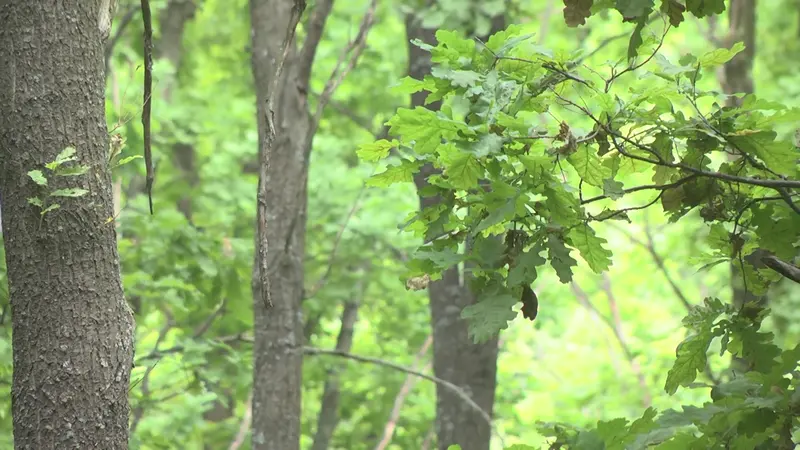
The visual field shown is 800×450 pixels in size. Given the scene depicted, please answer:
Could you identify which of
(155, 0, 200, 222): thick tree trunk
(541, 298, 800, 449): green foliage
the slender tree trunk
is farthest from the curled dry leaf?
(155, 0, 200, 222): thick tree trunk

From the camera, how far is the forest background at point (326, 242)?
5.75m

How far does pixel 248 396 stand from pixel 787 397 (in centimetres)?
791

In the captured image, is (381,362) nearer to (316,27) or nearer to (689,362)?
(316,27)

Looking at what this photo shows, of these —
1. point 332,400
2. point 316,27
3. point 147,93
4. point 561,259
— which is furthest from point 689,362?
point 332,400

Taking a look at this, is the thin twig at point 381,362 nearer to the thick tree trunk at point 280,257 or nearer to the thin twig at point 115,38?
the thick tree trunk at point 280,257

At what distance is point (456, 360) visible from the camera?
242 inches

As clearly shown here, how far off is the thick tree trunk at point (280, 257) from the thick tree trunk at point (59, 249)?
2.05 m

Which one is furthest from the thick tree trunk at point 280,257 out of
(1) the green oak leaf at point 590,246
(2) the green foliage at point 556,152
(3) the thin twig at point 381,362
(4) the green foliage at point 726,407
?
(1) the green oak leaf at point 590,246

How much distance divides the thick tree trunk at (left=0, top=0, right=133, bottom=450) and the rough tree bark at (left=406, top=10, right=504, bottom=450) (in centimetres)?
361

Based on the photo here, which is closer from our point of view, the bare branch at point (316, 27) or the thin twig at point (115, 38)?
the bare branch at point (316, 27)

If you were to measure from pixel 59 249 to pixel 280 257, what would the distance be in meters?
2.38

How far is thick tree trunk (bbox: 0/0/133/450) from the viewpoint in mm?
2279

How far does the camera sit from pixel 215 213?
387 inches

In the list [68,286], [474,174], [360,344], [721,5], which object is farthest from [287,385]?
[360,344]
